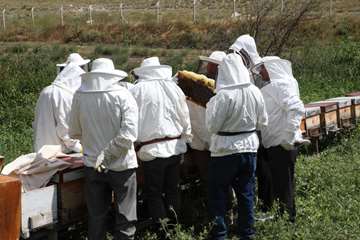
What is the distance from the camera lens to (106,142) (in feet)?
19.5

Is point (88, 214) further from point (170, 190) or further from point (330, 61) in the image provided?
point (330, 61)

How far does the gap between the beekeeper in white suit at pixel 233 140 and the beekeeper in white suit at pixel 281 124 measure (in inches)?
19.5

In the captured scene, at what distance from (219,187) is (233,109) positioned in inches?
32.4

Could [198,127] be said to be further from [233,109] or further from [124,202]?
[124,202]

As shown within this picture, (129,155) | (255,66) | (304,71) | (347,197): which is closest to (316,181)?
(347,197)

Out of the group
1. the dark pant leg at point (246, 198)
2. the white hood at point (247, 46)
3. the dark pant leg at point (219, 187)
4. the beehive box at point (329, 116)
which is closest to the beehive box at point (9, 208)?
the dark pant leg at point (219, 187)

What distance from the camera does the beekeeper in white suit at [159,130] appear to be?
21.4ft

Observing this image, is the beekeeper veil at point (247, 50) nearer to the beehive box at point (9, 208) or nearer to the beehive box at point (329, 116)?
the beehive box at point (9, 208)

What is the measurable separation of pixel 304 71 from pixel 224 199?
42.1 ft

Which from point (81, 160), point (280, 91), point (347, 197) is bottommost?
point (347, 197)

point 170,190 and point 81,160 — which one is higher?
point 81,160

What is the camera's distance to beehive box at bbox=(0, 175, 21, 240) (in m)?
5.03

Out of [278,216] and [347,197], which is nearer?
[278,216]

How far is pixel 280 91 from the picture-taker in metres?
6.79
